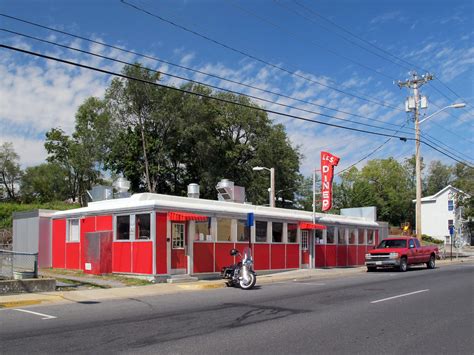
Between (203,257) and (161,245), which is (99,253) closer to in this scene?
(161,245)

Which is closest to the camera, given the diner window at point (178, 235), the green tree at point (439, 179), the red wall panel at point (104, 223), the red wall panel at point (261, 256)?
the diner window at point (178, 235)

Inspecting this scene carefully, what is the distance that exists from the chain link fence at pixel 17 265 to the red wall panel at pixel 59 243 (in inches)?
303

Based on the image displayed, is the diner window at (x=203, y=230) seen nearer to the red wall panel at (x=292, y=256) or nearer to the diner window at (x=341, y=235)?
the red wall panel at (x=292, y=256)

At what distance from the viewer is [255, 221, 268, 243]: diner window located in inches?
994

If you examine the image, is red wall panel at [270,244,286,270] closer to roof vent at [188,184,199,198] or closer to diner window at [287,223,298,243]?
diner window at [287,223,298,243]

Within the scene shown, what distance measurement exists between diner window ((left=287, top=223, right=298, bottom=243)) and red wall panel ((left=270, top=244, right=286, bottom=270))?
3.12 feet

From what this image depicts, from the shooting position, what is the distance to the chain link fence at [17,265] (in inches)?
647

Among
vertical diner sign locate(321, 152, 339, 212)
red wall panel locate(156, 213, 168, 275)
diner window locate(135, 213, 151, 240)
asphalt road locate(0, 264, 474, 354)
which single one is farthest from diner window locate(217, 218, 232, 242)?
vertical diner sign locate(321, 152, 339, 212)

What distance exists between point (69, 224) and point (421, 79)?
28.3 m

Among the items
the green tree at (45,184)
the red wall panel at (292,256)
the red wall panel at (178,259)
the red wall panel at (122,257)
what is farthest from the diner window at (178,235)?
the green tree at (45,184)

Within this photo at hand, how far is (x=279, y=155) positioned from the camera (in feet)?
194

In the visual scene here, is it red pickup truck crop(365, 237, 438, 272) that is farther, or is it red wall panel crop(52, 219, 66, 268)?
red pickup truck crop(365, 237, 438, 272)

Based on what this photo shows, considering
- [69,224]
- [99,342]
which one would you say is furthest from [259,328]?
[69,224]

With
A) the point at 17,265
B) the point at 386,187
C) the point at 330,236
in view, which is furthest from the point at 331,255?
the point at 386,187
